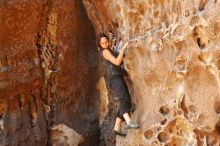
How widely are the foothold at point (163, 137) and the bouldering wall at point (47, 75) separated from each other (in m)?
1.94

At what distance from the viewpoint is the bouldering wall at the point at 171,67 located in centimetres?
481

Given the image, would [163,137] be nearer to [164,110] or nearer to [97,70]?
[164,110]

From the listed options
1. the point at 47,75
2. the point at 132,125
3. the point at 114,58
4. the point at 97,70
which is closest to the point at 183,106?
the point at 132,125

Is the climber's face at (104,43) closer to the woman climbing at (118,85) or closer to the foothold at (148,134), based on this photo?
the woman climbing at (118,85)

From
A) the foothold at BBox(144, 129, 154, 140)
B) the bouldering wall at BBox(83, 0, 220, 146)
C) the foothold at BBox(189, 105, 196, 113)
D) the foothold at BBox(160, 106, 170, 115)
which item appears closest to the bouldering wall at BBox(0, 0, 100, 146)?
Answer: the bouldering wall at BBox(83, 0, 220, 146)

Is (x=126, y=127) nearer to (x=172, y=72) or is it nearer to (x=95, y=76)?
(x=172, y=72)

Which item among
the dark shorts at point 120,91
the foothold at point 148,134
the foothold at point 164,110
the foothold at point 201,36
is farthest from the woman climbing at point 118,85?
the foothold at point 201,36

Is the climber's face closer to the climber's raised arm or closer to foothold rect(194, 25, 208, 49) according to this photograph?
the climber's raised arm

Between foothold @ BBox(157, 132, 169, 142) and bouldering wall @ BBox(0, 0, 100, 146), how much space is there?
1943 millimetres

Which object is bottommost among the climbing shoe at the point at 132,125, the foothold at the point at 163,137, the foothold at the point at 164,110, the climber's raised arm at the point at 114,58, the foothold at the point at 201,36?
the foothold at the point at 163,137

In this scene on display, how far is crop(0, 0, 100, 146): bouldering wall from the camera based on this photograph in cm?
661

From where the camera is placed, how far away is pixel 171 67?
527cm

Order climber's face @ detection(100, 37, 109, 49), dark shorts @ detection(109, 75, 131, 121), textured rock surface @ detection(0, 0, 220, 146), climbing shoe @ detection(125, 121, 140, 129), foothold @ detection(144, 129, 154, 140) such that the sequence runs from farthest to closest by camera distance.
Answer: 1. climber's face @ detection(100, 37, 109, 49)
2. dark shorts @ detection(109, 75, 131, 121)
3. climbing shoe @ detection(125, 121, 140, 129)
4. foothold @ detection(144, 129, 154, 140)
5. textured rock surface @ detection(0, 0, 220, 146)

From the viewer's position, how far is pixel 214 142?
4.88 metres
